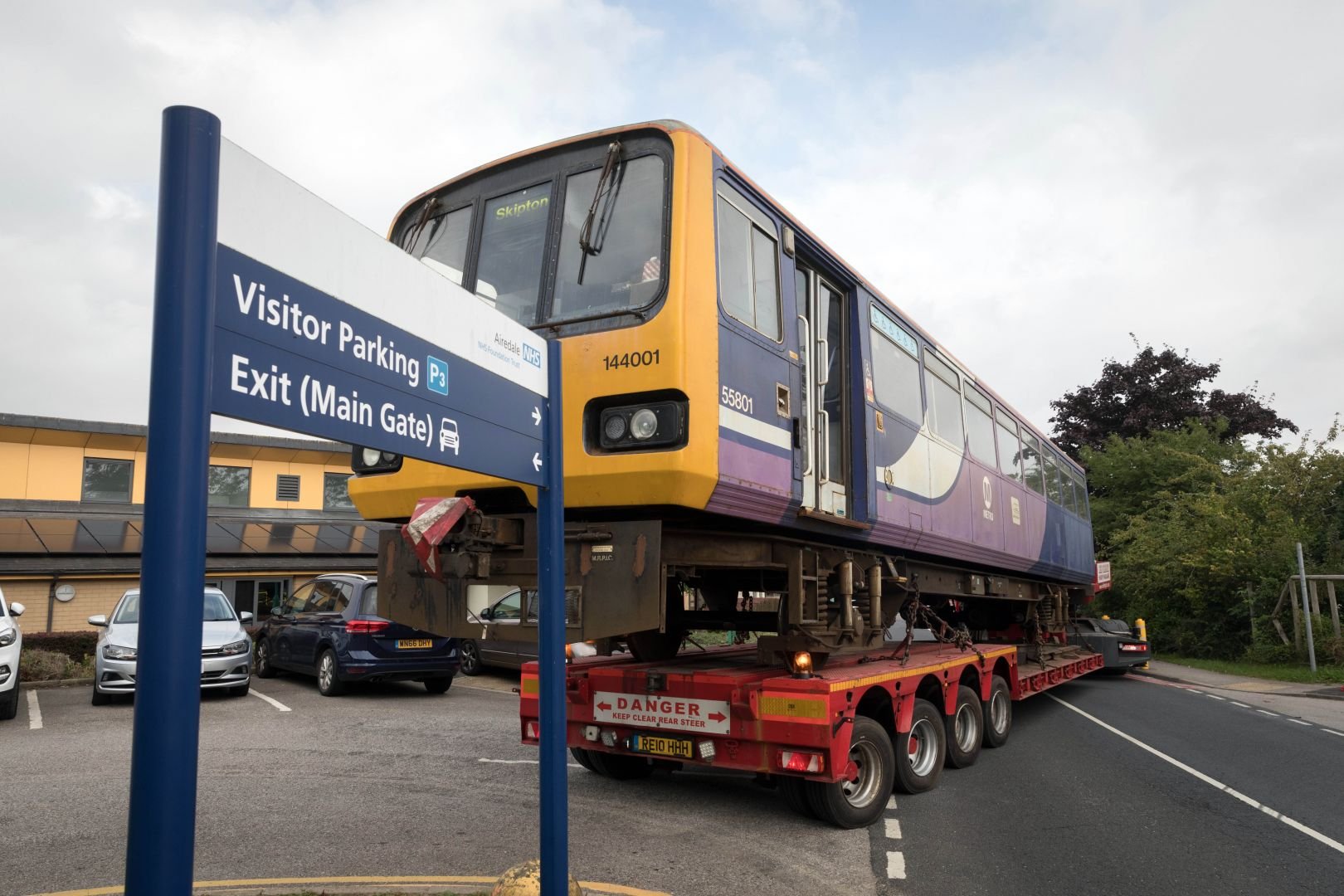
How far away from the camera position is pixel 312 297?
7.80 ft

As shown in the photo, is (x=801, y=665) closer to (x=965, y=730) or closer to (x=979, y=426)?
(x=965, y=730)

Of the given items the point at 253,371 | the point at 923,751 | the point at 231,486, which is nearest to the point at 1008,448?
the point at 923,751

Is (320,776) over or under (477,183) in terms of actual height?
under

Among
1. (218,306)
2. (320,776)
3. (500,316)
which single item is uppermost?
(500,316)

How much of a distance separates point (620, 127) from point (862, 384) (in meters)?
2.56

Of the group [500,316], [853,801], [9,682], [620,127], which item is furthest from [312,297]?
[9,682]

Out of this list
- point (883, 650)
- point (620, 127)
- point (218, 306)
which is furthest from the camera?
point (883, 650)

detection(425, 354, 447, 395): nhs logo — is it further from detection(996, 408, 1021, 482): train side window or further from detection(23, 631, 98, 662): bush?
detection(23, 631, 98, 662): bush

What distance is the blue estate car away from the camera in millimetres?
11891

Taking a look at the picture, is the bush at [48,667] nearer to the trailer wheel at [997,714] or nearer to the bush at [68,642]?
the bush at [68,642]

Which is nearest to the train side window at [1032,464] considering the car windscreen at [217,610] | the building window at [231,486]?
the car windscreen at [217,610]

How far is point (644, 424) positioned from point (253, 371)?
104 inches

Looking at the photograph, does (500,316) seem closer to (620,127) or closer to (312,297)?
(312,297)

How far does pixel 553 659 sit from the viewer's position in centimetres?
335
